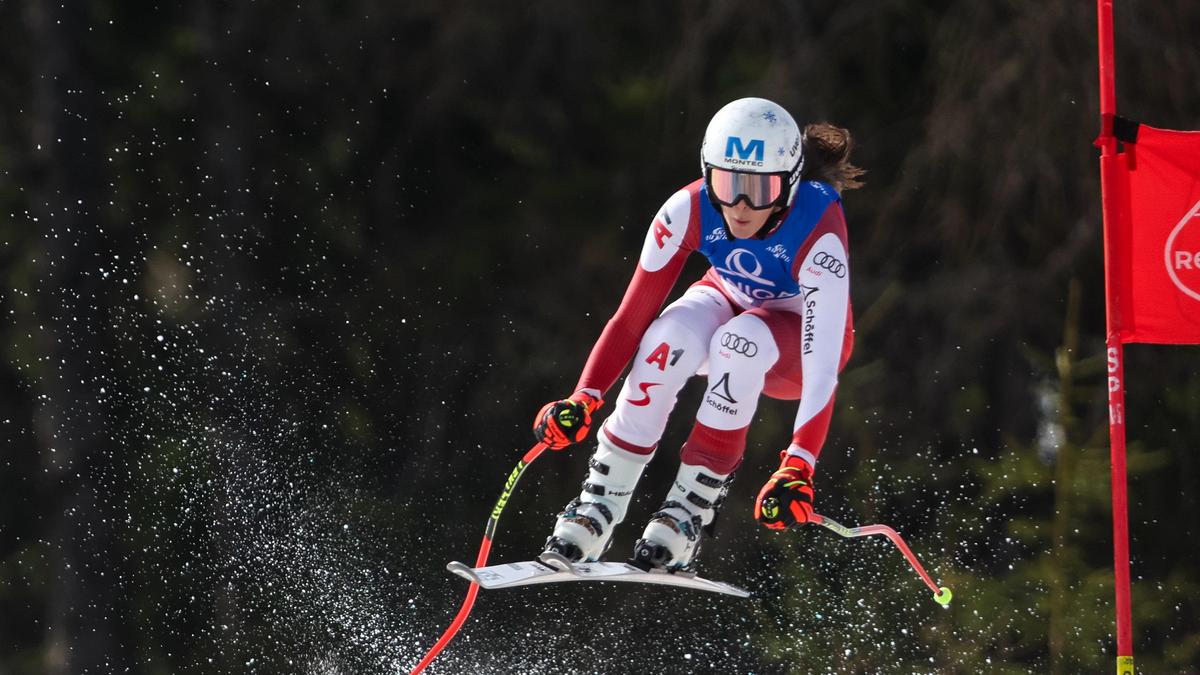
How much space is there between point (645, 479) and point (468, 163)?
225 centimetres

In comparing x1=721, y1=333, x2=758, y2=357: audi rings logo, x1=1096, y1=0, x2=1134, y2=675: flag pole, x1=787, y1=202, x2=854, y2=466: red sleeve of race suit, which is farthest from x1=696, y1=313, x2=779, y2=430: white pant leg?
x1=1096, y1=0, x2=1134, y2=675: flag pole

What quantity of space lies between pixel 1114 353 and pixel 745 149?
4.09 ft

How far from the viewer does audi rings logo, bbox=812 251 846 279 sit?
15.0ft

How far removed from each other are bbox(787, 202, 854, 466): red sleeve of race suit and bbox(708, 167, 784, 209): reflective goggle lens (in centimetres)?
18

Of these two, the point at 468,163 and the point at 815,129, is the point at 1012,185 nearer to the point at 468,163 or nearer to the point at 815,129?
the point at 468,163

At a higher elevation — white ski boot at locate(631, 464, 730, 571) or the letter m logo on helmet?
the letter m logo on helmet

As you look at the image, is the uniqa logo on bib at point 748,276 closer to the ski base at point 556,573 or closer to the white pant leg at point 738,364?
the white pant leg at point 738,364

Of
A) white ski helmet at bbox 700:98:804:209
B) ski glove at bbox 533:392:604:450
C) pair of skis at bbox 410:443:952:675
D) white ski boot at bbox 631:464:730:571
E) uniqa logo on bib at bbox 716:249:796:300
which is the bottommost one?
pair of skis at bbox 410:443:952:675

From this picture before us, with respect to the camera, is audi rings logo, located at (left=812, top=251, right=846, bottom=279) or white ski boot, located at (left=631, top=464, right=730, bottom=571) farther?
white ski boot, located at (left=631, top=464, right=730, bottom=571)

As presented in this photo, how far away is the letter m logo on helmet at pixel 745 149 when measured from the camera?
4504mm

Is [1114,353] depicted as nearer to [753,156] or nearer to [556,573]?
[753,156]

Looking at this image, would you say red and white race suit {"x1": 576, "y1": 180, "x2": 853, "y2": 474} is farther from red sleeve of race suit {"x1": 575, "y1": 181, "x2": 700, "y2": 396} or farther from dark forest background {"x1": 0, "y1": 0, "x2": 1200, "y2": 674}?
dark forest background {"x1": 0, "y1": 0, "x2": 1200, "y2": 674}

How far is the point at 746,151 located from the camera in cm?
451

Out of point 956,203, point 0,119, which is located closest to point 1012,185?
point 956,203
